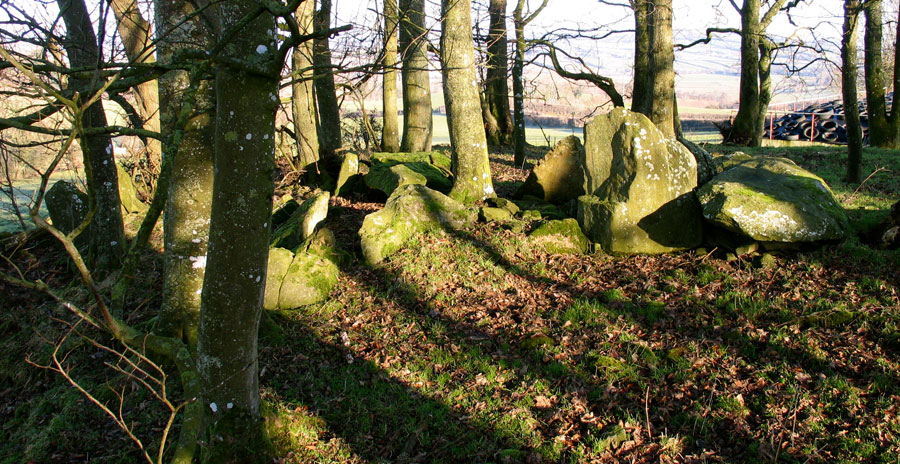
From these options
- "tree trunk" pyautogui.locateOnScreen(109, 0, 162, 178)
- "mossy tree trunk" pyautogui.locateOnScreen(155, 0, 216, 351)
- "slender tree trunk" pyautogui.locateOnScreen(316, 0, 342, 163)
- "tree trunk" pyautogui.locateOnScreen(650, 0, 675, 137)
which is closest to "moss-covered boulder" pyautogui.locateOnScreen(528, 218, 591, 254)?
"tree trunk" pyautogui.locateOnScreen(650, 0, 675, 137)

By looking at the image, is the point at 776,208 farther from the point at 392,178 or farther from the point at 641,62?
the point at 641,62

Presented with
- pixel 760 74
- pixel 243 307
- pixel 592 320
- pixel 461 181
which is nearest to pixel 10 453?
pixel 243 307

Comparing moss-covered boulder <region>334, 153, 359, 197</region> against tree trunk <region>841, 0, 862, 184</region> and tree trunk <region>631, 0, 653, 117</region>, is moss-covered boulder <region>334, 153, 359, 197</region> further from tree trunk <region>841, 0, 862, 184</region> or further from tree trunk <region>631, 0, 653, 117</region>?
tree trunk <region>841, 0, 862, 184</region>

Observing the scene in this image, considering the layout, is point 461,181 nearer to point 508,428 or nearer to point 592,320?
point 592,320

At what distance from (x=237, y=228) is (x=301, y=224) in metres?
5.67

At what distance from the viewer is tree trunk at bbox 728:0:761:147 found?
17094 mm

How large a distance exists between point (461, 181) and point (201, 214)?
5204mm

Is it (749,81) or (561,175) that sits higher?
(749,81)

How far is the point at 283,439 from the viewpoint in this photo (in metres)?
4.79

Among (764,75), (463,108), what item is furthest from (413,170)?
(764,75)

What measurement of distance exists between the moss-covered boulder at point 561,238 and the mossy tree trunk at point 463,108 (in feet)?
6.09

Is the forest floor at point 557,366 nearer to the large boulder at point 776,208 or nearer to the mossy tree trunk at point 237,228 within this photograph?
the large boulder at point 776,208

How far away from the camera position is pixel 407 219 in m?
8.78

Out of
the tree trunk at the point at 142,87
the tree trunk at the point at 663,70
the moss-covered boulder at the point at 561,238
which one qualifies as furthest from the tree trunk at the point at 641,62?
the tree trunk at the point at 142,87
